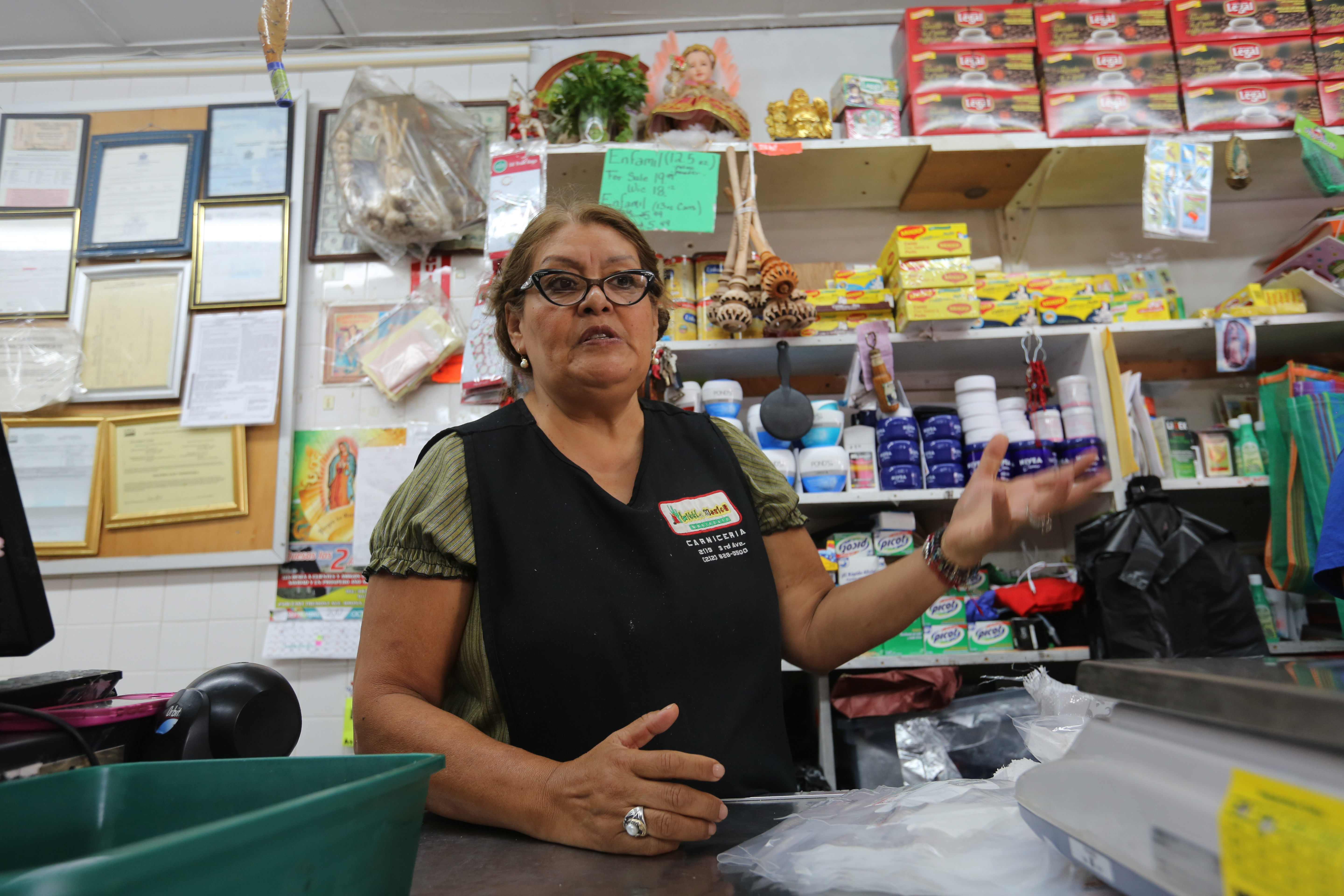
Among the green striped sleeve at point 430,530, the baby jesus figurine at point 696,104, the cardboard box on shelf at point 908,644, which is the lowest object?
the cardboard box on shelf at point 908,644

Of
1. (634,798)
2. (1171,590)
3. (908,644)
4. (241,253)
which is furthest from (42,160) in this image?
(1171,590)

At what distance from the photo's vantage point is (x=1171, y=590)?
6.55 feet

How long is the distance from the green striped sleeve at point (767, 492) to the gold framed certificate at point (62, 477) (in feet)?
8.33

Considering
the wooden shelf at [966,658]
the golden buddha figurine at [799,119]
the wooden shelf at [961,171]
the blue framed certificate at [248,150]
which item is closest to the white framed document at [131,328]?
the blue framed certificate at [248,150]

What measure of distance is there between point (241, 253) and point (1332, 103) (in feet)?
12.7

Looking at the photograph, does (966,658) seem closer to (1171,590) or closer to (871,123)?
(1171,590)

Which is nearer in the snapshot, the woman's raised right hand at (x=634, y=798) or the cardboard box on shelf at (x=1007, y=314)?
the woman's raised right hand at (x=634, y=798)

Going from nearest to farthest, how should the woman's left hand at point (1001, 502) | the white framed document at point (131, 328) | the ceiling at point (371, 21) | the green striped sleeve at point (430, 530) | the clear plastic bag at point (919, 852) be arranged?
the clear plastic bag at point (919, 852)
the woman's left hand at point (1001, 502)
the green striped sleeve at point (430, 530)
the white framed document at point (131, 328)
the ceiling at point (371, 21)

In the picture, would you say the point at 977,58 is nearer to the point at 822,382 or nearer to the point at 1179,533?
the point at 822,382

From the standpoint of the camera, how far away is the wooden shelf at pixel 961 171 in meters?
2.39

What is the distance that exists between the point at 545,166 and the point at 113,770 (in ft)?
7.29

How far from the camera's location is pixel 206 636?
2.58m

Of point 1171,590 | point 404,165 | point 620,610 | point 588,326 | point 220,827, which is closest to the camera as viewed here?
point 220,827

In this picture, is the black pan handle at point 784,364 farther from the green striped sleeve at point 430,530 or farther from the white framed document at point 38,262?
the white framed document at point 38,262
